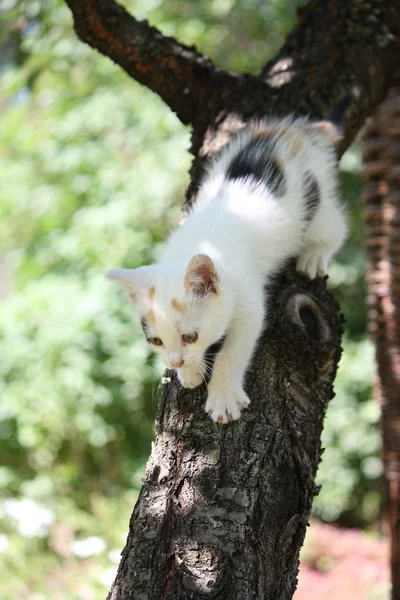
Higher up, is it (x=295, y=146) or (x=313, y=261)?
(x=295, y=146)

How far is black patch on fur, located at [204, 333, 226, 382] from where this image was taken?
1942 millimetres

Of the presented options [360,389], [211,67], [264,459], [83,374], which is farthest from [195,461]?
[360,389]

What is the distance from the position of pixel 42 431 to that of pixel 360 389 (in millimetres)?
2649

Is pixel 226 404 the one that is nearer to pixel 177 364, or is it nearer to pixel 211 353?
pixel 177 364

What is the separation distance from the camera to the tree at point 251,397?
1416 millimetres

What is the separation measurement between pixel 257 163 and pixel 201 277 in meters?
0.63

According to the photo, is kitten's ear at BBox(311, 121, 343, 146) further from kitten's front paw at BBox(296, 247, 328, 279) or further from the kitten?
kitten's front paw at BBox(296, 247, 328, 279)

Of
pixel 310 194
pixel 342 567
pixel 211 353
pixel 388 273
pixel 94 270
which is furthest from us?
pixel 94 270

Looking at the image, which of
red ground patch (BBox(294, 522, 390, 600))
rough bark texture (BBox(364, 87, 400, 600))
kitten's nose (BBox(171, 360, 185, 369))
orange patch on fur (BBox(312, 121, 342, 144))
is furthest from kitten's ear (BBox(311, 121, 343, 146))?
red ground patch (BBox(294, 522, 390, 600))

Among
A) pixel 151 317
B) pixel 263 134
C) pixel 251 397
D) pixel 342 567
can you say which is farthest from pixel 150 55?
pixel 342 567

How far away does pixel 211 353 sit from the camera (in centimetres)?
201

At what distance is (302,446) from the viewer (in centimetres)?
164

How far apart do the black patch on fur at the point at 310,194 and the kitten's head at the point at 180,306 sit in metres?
0.63

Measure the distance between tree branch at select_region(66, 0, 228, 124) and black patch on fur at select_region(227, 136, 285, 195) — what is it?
314mm
